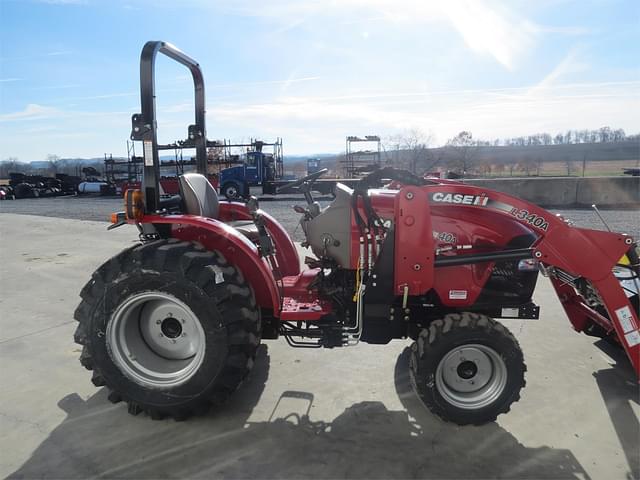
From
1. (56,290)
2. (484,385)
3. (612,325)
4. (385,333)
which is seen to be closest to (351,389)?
(385,333)

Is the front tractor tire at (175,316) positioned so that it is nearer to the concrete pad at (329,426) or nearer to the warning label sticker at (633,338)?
the concrete pad at (329,426)

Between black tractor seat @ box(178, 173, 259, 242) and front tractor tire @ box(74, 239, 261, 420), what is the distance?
0.53 meters

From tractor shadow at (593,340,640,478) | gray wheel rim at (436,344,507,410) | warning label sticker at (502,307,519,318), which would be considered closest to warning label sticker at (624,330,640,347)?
tractor shadow at (593,340,640,478)

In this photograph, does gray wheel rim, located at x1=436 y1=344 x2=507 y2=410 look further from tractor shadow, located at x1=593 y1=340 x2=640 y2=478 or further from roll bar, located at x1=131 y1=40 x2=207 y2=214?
roll bar, located at x1=131 y1=40 x2=207 y2=214

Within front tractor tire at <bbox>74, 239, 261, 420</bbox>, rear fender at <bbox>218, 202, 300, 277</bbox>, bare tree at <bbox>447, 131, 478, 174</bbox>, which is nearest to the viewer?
front tractor tire at <bbox>74, 239, 261, 420</bbox>

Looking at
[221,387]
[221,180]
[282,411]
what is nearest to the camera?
[221,387]

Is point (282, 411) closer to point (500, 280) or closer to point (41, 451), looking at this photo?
point (41, 451)

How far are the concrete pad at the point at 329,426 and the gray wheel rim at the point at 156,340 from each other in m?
0.32

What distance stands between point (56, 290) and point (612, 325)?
6007mm

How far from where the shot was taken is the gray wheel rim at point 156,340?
2953mm

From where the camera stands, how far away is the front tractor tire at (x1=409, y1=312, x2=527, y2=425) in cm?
287

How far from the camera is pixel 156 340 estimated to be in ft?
10.4

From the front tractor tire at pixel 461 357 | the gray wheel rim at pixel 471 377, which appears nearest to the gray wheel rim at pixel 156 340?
the front tractor tire at pixel 461 357

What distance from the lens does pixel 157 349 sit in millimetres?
3197
